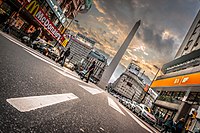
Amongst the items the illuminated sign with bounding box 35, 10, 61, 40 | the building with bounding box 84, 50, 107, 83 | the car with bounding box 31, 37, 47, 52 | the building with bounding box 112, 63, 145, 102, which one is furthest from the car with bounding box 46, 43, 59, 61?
the building with bounding box 84, 50, 107, 83

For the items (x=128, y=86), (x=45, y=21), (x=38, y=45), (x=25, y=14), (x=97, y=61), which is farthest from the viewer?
(x=97, y=61)

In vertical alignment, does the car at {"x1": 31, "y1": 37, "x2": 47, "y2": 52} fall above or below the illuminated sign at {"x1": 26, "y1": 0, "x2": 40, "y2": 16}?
below

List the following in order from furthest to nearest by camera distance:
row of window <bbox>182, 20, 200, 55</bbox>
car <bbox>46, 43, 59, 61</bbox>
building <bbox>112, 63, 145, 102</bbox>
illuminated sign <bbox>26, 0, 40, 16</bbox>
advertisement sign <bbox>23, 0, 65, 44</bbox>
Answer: building <bbox>112, 63, 145, 102</bbox>, row of window <bbox>182, 20, 200, 55</bbox>, advertisement sign <bbox>23, 0, 65, 44</bbox>, illuminated sign <bbox>26, 0, 40, 16</bbox>, car <bbox>46, 43, 59, 61</bbox>

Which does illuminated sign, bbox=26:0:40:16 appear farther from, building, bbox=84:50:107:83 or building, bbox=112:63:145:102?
building, bbox=84:50:107:83

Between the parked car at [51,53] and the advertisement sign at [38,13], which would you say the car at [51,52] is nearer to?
the parked car at [51,53]

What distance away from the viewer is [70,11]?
143 ft

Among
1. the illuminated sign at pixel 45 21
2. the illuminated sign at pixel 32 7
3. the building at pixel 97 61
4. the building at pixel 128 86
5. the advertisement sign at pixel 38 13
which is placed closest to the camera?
the illuminated sign at pixel 32 7

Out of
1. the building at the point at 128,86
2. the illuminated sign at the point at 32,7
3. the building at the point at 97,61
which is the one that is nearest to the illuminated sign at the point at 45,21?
the illuminated sign at the point at 32,7

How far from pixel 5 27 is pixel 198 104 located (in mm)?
21205

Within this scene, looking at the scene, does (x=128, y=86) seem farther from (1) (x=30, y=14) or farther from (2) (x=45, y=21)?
(1) (x=30, y=14)

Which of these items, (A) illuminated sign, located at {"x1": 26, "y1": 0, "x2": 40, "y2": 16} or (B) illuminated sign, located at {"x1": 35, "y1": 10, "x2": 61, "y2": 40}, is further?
(B) illuminated sign, located at {"x1": 35, "y1": 10, "x2": 61, "y2": 40}

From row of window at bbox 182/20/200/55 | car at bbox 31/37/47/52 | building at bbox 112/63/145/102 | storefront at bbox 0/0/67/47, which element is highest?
row of window at bbox 182/20/200/55

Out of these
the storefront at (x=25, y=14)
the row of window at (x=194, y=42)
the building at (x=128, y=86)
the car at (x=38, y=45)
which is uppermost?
the row of window at (x=194, y=42)

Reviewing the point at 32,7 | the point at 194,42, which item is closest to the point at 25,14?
the point at 32,7
